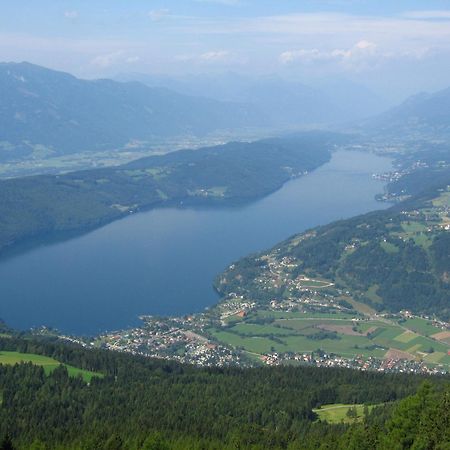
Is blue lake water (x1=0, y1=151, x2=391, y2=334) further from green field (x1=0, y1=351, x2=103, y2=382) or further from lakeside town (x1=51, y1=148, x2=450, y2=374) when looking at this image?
green field (x1=0, y1=351, x2=103, y2=382)

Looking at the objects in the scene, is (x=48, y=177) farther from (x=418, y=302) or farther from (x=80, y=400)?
(x=80, y=400)

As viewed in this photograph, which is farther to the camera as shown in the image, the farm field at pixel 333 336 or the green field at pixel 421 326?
the green field at pixel 421 326

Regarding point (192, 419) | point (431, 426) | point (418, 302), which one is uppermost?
Result: point (431, 426)

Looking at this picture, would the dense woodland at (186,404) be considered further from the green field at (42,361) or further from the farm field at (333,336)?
the farm field at (333,336)

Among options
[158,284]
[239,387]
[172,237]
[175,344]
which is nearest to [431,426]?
[239,387]

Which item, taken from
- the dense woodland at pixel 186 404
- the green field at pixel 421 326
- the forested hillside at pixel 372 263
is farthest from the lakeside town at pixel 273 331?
the dense woodland at pixel 186 404

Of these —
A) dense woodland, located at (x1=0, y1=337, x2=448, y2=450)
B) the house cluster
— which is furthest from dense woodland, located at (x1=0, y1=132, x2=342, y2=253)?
dense woodland, located at (x1=0, y1=337, x2=448, y2=450)

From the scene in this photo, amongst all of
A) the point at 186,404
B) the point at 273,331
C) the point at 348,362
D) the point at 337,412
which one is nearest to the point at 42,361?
the point at 186,404
